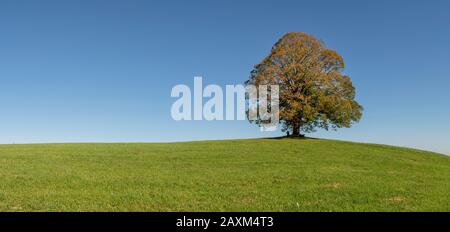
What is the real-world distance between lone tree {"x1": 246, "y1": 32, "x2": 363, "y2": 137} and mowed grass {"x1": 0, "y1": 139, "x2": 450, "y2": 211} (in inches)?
700

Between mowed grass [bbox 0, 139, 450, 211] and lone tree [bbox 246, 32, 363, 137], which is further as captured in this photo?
lone tree [bbox 246, 32, 363, 137]

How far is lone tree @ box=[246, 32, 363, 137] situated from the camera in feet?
167

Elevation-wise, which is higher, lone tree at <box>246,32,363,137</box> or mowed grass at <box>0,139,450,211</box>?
lone tree at <box>246,32,363,137</box>

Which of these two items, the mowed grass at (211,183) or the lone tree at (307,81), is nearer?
the mowed grass at (211,183)

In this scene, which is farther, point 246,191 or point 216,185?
point 216,185

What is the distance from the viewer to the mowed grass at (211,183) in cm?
1506

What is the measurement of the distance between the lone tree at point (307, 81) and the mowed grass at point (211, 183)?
17.8 meters

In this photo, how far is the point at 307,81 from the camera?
169 ft

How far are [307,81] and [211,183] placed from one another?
113ft
